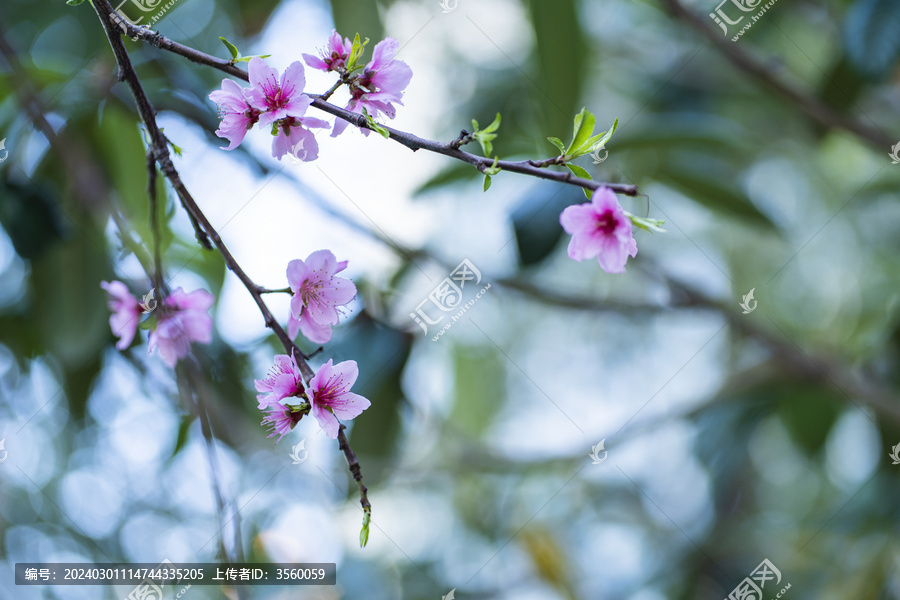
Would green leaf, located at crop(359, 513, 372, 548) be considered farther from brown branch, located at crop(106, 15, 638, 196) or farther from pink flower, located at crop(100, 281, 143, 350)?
pink flower, located at crop(100, 281, 143, 350)

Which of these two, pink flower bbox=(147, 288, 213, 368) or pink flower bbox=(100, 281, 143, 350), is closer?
pink flower bbox=(147, 288, 213, 368)

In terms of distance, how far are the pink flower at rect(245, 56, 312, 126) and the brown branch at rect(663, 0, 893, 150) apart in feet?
3.10

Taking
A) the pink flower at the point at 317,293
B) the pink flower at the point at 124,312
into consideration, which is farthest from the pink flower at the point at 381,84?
the pink flower at the point at 124,312

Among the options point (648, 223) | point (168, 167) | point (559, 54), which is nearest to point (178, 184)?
point (168, 167)

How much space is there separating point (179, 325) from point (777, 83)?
117 cm

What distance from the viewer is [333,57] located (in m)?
0.55

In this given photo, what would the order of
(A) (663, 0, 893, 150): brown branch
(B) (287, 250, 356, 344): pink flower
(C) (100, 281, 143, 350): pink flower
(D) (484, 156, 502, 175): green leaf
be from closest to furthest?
1. (D) (484, 156, 502, 175): green leaf
2. (B) (287, 250, 356, 344): pink flower
3. (C) (100, 281, 143, 350): pink flower
4. (A) (663, 0, 893, 150): brown branch

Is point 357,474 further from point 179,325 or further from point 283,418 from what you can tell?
point 179,325

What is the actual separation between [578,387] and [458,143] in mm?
2433

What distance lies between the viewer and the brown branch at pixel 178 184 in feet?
1.56

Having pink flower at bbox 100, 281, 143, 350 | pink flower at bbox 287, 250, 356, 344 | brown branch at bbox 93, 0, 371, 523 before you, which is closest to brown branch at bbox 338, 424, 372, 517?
brown branch at bbox 93, 0, 371, 523

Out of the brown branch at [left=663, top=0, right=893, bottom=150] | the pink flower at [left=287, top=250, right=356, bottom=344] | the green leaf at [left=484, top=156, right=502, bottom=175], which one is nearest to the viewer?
the green leaf at [left=484, top=156, right=502, bottom=175]

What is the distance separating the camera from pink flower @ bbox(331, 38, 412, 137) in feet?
1.72

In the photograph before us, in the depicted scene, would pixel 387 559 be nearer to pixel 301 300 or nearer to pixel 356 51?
pixel 301 300
